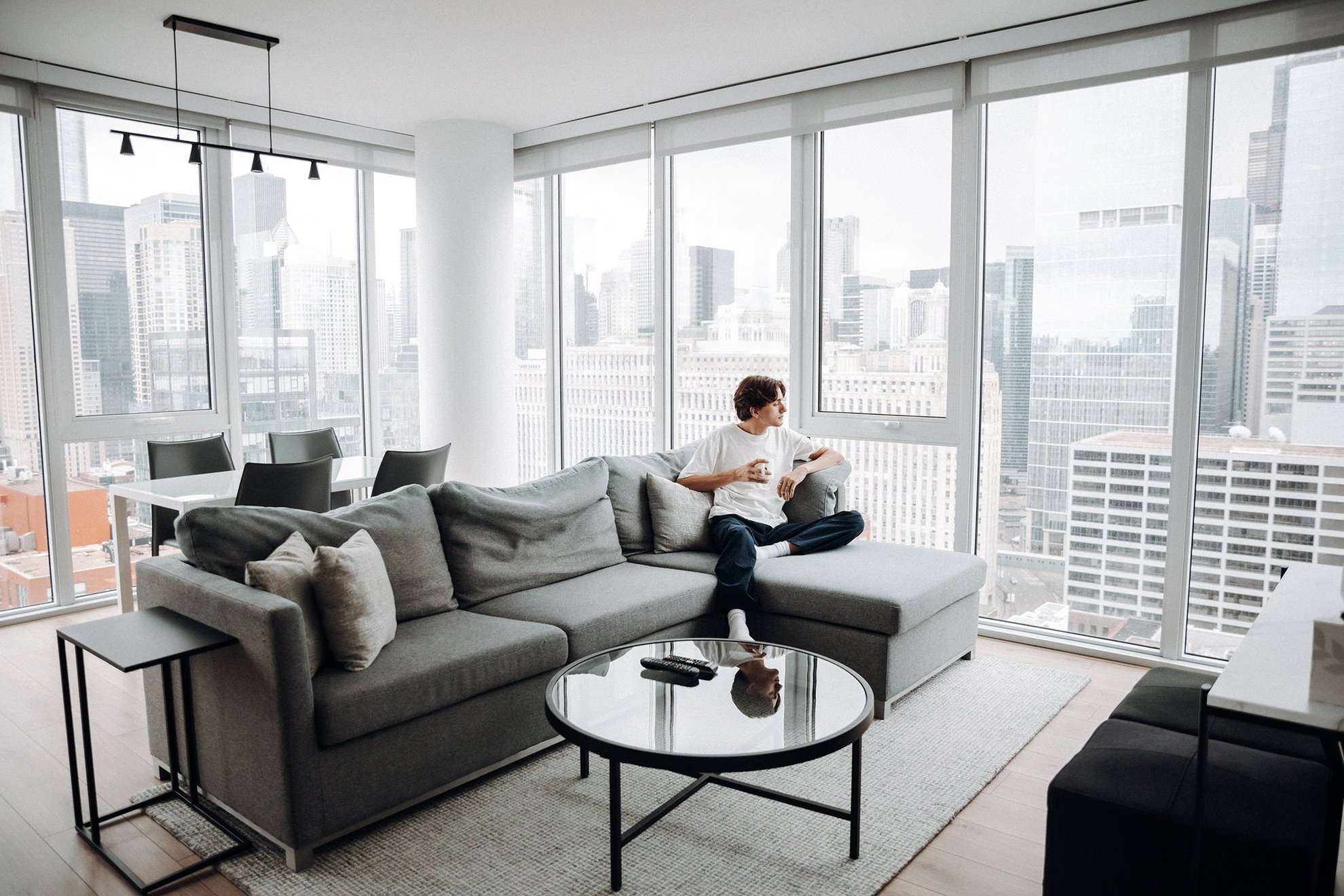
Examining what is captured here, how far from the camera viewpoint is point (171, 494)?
3783 millimetres

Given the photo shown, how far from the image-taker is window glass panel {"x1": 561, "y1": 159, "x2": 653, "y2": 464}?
5.77 meters

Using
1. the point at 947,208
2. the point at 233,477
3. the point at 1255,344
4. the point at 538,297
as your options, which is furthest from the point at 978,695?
the point at 538,297

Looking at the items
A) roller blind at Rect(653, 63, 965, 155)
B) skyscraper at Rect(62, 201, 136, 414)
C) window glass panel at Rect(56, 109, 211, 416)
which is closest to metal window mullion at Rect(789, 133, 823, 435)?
roller blind at Rect(653, 63, 965, 155)

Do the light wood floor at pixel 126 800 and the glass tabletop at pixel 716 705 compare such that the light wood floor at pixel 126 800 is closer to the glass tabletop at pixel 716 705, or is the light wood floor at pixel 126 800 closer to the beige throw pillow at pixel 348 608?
the glass tabletop at pixel 716 705

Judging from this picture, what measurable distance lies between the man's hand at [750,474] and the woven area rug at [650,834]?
1.30 meters

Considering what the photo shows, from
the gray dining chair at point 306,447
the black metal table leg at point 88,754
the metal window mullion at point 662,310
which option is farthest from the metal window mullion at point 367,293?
the black metal table leg at point 88,754

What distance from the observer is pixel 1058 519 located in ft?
13.7

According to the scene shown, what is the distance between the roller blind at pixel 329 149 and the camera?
5430 millimetres

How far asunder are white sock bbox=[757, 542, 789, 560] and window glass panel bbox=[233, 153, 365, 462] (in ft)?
11.1

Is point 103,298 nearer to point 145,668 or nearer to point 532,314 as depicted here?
point 532,314

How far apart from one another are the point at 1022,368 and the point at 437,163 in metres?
3.77

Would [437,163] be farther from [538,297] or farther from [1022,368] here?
[1022,368]

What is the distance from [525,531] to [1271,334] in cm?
308

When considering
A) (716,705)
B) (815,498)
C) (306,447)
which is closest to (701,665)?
(716,705)
